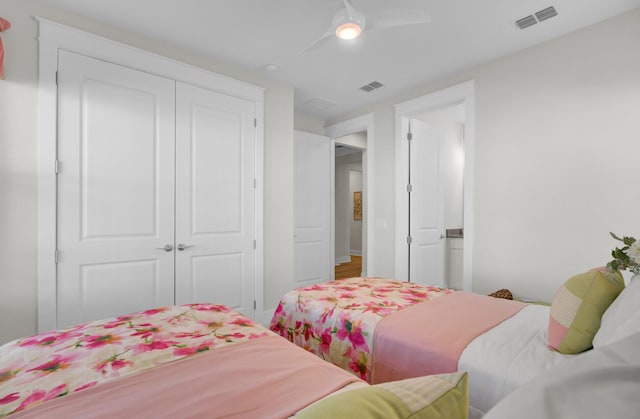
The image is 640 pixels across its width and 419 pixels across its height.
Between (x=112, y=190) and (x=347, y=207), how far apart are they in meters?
5.98

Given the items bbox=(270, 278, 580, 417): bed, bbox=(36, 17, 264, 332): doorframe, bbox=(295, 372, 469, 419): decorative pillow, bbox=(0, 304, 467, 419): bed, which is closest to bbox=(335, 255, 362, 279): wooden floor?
bbox=(270, 278, 580, 417): bed

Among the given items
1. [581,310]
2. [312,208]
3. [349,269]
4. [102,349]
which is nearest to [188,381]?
[102,349]

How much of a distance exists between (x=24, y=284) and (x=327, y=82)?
10.7ft

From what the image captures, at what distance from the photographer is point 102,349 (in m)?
1.15

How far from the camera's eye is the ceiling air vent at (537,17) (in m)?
2.36

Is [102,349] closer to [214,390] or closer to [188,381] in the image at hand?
[188,381]

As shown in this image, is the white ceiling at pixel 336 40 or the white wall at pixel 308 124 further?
the white wall at pixel 308 124

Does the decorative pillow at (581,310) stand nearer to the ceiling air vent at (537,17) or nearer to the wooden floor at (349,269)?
the ceiling air vent at (537,17)

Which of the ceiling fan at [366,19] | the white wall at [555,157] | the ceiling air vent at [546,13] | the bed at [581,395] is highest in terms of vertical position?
the ceiling air vent at [546,13]

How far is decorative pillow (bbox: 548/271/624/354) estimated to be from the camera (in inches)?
47.7

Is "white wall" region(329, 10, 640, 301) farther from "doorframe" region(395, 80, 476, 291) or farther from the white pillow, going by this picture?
the white pillow

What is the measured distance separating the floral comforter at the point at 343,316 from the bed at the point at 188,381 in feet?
1.86

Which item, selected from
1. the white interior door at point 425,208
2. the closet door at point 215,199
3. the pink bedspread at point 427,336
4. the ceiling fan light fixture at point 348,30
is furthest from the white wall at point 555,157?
the closet door at point 215,199

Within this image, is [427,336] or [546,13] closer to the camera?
[427,336]
